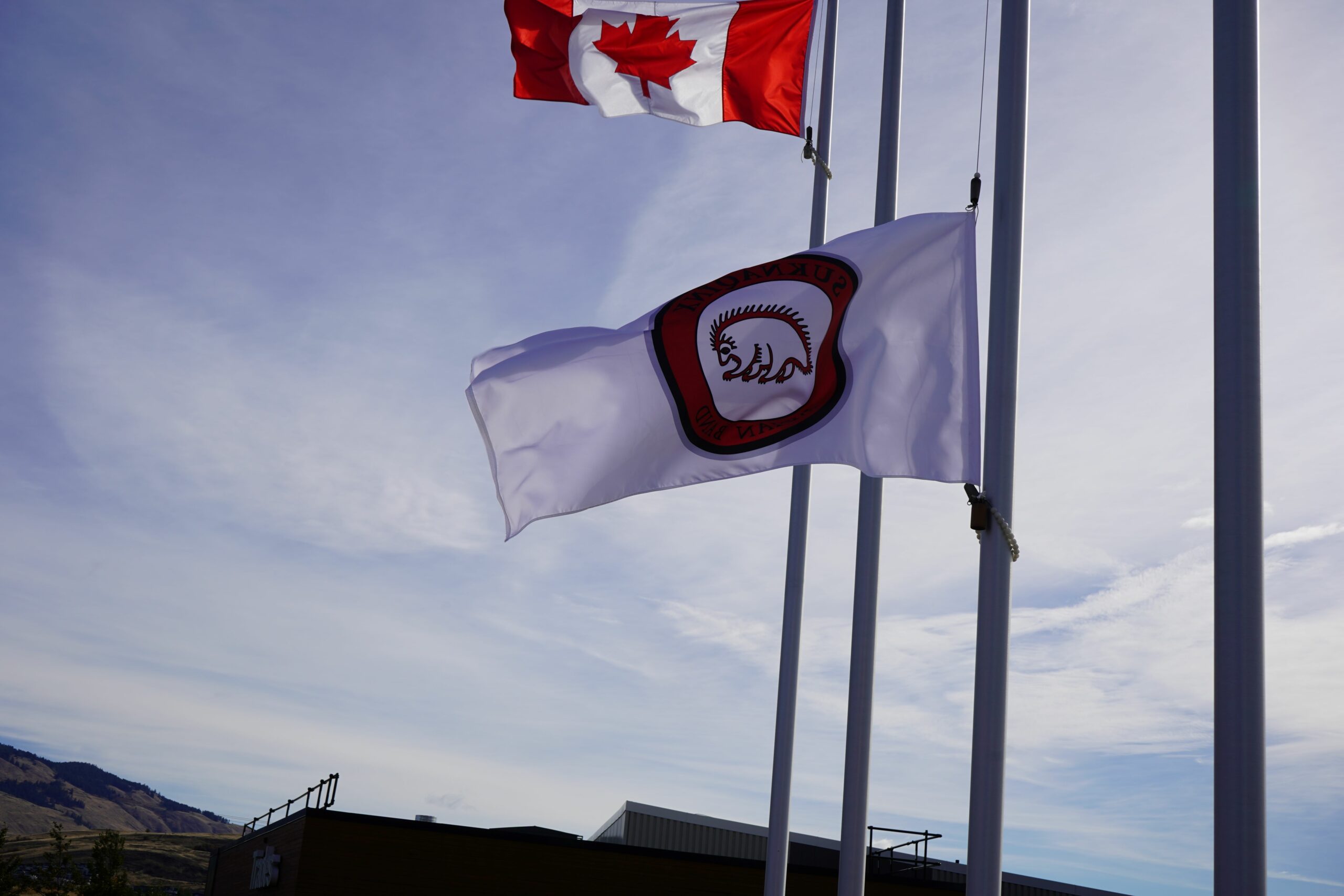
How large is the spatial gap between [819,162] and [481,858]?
12297 millimetres

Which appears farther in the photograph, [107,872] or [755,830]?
[107,872]

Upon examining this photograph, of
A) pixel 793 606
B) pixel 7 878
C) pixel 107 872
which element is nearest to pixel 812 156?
pixel 793 606

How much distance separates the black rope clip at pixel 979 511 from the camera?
7637mm

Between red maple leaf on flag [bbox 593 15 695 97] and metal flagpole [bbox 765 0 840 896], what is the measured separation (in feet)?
6.05

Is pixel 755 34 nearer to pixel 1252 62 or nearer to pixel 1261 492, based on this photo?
pixel 1252 62

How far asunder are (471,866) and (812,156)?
1243cm

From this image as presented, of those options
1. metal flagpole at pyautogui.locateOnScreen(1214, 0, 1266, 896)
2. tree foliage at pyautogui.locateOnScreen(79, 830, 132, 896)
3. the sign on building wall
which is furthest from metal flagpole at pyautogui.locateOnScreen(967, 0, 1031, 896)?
tree foliage at pyautogui.locateOnScreen(79, 830, 132, 896)

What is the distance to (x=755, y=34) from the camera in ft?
47.7

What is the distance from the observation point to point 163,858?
103438mm

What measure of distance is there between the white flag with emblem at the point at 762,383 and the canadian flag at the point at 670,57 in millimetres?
5916

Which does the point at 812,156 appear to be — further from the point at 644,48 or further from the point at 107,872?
the point at 107,872

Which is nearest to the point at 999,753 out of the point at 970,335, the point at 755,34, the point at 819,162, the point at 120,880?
the point at 970,335

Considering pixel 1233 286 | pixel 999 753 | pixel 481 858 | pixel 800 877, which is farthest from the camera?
pixel 800 877

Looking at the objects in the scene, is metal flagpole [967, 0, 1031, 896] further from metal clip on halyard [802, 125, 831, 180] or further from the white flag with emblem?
metal clip on halyard [802, 125, 831, 180]
